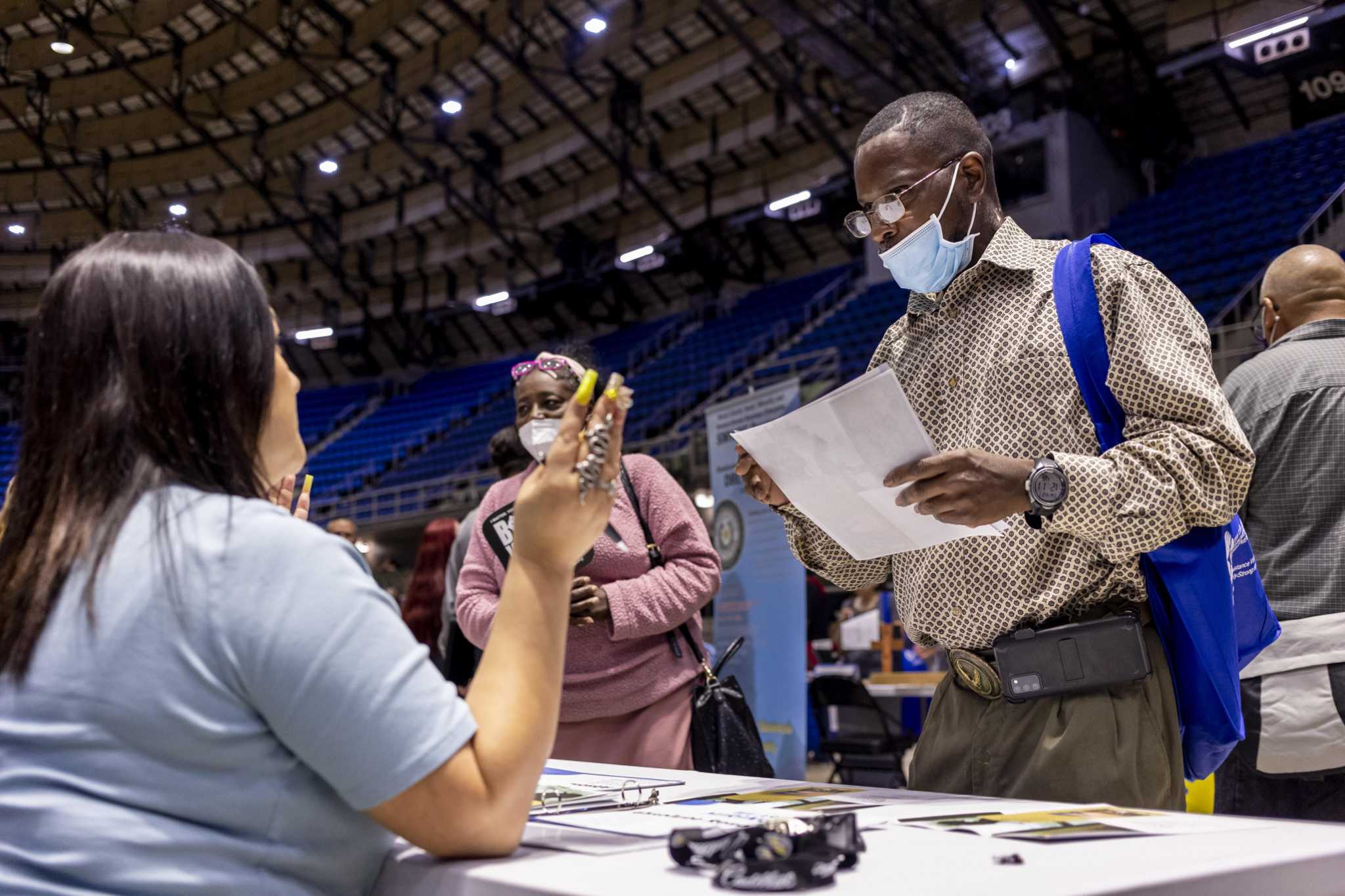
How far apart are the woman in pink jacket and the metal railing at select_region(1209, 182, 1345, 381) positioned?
6.75 metres

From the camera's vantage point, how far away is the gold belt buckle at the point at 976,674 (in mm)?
1419

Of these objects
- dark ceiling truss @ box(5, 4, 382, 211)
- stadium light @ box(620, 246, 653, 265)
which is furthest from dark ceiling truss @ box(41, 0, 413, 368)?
stadium light @ box(620, 246, 653, 265)

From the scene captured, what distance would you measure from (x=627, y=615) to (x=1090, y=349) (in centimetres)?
101

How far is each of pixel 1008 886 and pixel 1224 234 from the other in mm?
11699

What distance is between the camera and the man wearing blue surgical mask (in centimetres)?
126

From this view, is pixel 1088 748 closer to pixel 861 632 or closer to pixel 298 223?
pixel 861 632

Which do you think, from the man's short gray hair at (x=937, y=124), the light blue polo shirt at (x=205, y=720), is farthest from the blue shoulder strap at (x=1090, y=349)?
the light blue polo shirt at (x=205, y=720)

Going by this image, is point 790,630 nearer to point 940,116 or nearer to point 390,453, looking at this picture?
point 940,116

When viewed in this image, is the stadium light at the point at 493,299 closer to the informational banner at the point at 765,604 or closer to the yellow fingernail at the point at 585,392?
the informational banner at the point at 765,604

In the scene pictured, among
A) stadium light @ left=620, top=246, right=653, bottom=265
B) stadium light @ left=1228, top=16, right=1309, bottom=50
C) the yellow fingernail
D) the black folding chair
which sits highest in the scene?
stadium light @ left=620, top=246, right=653, bottom=265

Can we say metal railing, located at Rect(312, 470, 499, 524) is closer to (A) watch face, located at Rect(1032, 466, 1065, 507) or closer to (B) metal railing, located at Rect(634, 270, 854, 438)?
(B) metal railing, located at Rect(634, 270, 854, 438)

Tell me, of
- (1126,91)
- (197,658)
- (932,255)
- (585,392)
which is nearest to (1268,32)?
(1126,91)

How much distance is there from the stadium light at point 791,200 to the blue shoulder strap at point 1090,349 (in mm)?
12619

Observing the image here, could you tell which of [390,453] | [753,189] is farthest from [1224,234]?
[390,453]
